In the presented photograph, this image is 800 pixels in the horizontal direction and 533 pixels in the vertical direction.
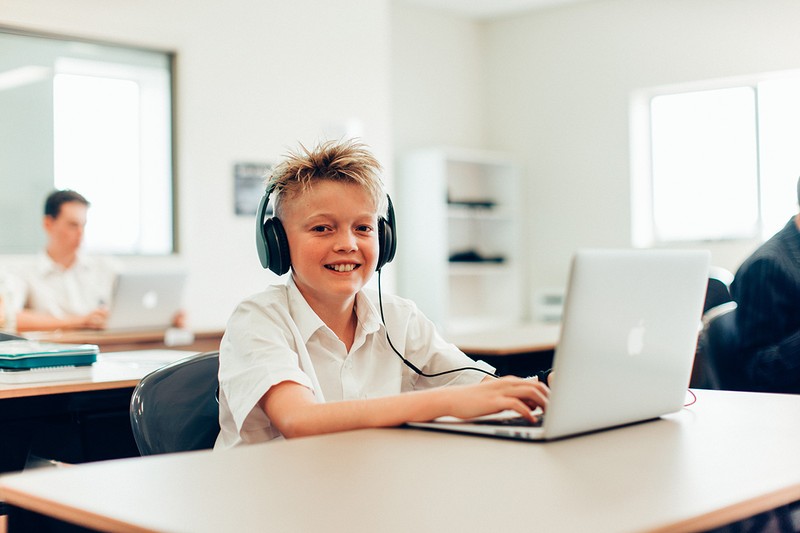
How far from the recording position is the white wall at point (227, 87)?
5.23 m

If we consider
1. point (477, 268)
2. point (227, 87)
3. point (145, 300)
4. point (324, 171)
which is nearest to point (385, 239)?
point (324, 171)

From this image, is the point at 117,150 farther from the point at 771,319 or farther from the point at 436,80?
A: the point at 771,319

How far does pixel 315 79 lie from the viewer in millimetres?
6105

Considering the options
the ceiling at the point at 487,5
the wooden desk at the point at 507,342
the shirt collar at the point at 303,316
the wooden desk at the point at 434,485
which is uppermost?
the ceiling at the point at 487,5

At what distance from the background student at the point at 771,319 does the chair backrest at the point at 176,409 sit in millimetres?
1636

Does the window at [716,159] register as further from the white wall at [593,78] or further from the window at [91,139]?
the window at [91,139]

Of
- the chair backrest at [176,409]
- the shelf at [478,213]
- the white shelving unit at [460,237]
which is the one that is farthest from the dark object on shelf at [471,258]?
the chair backrest at [176,409]

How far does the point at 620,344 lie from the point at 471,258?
6.01 metres

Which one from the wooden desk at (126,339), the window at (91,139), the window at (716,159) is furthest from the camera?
the window at (716,159)

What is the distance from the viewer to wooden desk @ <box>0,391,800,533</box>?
86cm

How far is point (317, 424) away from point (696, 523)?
0.63 m

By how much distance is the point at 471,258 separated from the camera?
7273mm

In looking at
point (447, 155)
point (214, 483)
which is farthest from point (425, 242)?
point (214, 483)

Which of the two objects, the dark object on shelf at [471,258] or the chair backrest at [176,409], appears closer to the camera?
the chair backrest at [176,409]
